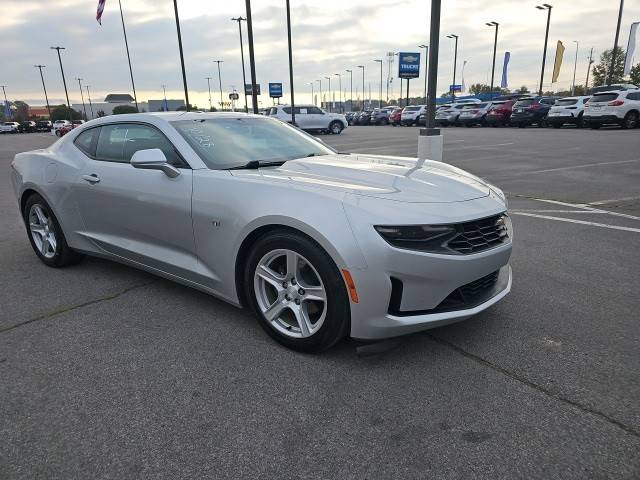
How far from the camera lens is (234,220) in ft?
9.87

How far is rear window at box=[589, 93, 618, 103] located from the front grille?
2223 cm

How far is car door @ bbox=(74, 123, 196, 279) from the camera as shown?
338 centimetres

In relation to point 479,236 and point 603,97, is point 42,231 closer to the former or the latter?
point 479,236

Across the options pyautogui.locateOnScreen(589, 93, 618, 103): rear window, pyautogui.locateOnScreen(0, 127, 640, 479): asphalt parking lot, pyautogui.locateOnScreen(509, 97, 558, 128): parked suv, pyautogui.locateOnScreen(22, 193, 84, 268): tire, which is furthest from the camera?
pyautogui.locateOnScreen(509, 97, 558, 128): parked suv

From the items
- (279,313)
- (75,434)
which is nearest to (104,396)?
(75,434)

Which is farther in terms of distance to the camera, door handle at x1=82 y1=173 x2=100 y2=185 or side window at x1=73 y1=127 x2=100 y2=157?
side window at x1=73 y1=127 x2=100 y2=157

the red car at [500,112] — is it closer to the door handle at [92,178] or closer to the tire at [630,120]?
the tire at [630,120]

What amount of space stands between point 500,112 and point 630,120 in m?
8.25

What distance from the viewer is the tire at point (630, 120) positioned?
21.1m

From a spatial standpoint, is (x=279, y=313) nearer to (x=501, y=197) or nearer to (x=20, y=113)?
(x=501, y=197)

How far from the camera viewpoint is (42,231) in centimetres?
472

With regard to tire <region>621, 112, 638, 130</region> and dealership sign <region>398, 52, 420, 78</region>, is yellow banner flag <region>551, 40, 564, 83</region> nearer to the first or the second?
dealership sign <region>398, 52, 420, 78</region>

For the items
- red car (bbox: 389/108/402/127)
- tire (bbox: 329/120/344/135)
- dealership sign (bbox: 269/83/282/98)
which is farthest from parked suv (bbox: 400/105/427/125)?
dealership sign (bbox: 269/83/282/98)

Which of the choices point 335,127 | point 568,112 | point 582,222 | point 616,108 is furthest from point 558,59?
point 582,222
